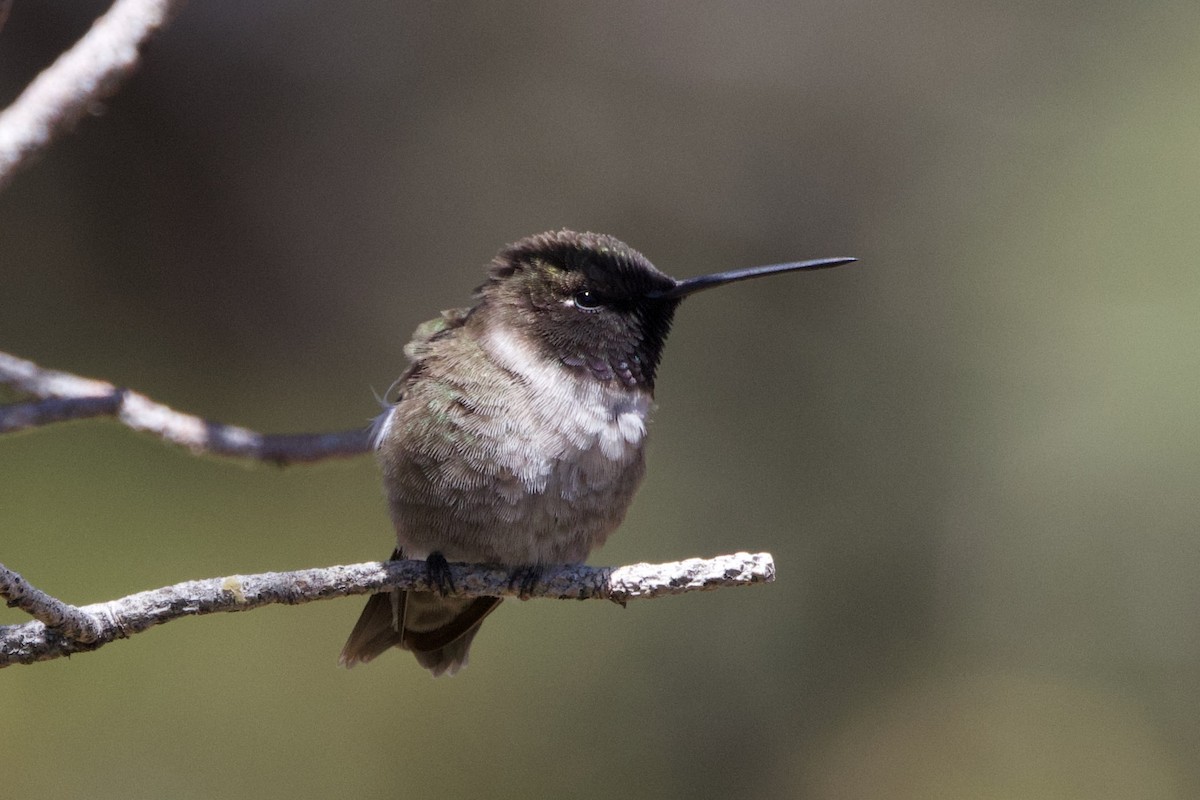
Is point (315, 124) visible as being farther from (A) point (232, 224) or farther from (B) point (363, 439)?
(B) point (363, 439)

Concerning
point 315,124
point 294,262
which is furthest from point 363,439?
point 315,124

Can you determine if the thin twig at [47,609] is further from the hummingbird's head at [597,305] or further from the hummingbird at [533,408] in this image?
the hummingbird's head at [597,305]

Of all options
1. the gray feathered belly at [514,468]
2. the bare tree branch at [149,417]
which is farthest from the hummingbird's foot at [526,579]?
the bare tree branch at [149,417]

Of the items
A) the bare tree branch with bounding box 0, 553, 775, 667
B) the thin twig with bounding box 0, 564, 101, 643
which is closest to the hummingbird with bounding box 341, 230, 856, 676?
the bare tree branch with bounding box 0, 553, 775, 667

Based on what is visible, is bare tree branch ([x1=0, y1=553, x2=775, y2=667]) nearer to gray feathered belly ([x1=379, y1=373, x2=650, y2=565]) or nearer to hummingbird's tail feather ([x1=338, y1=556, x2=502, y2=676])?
gray feathered belly ([x1=379, y1=373, x2=650, y2=565])

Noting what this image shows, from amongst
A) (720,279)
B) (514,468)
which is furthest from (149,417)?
(720,279)

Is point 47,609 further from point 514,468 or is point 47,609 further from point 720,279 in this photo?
point 720,279
